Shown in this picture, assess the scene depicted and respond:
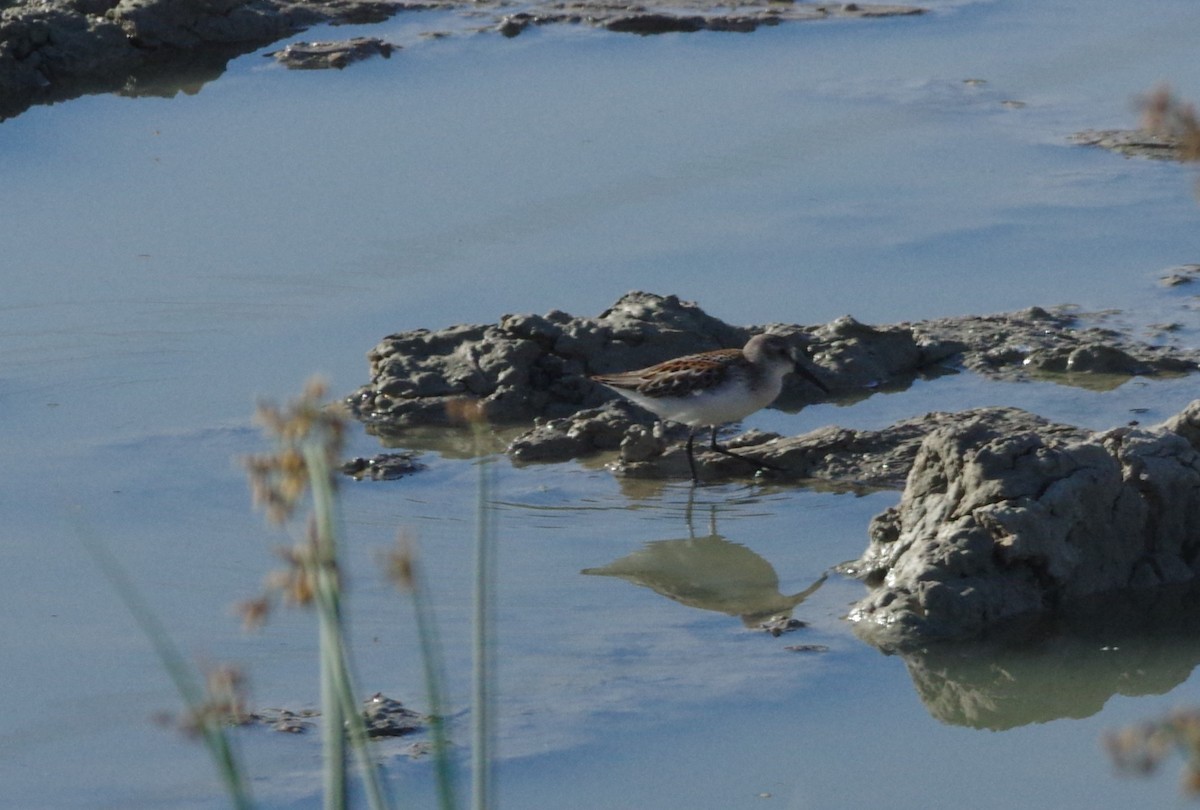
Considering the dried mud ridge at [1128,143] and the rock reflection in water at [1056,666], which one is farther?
the dried mud ridge at [1128,143]

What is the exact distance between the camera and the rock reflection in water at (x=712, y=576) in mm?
6258

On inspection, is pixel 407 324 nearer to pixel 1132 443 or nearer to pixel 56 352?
pixel 56 352

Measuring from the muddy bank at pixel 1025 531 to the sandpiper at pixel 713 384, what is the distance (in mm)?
1425

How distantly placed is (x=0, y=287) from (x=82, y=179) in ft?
6.38

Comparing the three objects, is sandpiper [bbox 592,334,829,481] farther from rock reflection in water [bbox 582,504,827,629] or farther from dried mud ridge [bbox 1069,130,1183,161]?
dried mud ridge [bbox 1069,130,1183,161]

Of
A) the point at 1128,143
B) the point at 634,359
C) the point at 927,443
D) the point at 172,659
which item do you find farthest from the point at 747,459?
the point at 1128,143

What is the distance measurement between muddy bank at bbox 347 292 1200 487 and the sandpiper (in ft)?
0.70

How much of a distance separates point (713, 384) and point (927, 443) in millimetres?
1438

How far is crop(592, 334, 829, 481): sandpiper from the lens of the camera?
7660 millimetres

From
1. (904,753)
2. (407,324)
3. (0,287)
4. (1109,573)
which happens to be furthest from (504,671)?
(0,287)

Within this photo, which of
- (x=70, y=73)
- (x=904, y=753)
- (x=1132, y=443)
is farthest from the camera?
(x=70, y=73)

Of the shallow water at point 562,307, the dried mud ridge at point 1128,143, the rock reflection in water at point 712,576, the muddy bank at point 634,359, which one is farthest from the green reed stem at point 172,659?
the dried mud ridge at point 1128,143

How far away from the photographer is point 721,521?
283 inches

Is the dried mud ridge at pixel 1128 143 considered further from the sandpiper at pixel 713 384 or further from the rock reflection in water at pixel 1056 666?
the rock reflection in water at pixel 1056 666
